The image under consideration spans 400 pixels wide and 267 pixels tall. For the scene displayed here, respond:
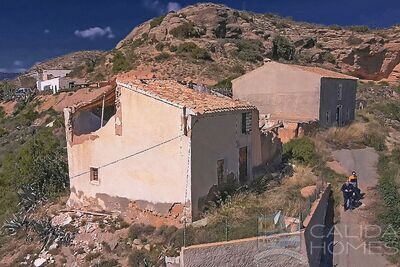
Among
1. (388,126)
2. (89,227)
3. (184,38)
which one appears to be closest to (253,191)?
(89,227)

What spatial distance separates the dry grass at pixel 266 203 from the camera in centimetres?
1291

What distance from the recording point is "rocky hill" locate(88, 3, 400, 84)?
147 ft

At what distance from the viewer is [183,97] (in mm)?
14641

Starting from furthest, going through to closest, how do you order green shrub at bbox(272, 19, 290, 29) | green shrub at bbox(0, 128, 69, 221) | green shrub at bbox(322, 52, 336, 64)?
1. green shrub at bbox(272, 19, 290, 29)
2. green shrub at bbox(322, 52, 336, 64)
3. green shrub at bbox(0, 128, 69, 221)

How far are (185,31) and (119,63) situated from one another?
30.4ft

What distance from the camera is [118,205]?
14.8m

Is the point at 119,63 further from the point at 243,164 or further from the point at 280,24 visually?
the point at 243,164

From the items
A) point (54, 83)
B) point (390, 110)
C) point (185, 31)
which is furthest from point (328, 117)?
point (54, 83)

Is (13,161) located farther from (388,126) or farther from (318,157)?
(388,126)

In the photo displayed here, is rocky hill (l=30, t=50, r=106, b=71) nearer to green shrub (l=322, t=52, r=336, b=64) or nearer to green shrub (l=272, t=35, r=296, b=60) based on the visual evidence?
green shrub (l=272, t=35, r=296, b=60)

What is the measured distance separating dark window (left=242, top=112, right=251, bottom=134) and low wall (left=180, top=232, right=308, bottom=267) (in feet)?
19.4

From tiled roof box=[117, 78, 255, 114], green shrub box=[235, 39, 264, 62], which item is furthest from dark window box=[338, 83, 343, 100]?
green shrub box=[235, 39, 264, 62]

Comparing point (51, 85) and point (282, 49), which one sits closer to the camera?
point (282, 49)

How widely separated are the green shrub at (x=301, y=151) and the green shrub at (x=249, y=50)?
27.7 m
